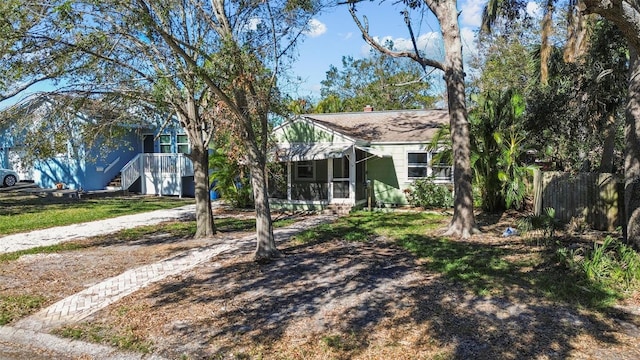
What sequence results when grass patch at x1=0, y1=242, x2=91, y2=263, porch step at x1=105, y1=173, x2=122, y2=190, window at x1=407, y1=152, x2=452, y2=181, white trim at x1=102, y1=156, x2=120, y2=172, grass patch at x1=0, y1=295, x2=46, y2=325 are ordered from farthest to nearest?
white trim at x1=102, y1=156, x2=120, y2=172 < porch step at x1=105, y1=173, x2=122, y2=190 < window at x1=407, y1=152, x2=452, y2=181 < grass patch at x1=0, y1=242, x2=91, y2=263 < grass patch at x1=0, y1=295, x2=46, y2=325

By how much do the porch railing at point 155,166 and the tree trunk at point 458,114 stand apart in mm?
16153

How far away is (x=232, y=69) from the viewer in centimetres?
764

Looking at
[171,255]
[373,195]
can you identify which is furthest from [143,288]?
[373,195]

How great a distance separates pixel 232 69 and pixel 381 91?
1323 inches

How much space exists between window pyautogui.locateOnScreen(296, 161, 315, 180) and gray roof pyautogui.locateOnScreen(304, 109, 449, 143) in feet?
6.39

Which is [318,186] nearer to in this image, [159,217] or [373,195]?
[373,195]

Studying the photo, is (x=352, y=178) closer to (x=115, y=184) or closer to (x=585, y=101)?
(x=585, y=101)

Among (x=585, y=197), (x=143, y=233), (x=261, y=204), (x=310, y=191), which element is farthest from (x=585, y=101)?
(x=143, y=233)

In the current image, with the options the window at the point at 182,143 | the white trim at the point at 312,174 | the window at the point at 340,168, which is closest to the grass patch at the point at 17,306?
the white trim at the point at 312,174

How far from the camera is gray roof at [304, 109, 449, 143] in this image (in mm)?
18100

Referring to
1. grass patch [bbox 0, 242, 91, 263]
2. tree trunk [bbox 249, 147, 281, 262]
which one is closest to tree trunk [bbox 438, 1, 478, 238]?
tree trunk [bbox 249, 147, 281, 262]

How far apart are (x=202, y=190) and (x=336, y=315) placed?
6761mm

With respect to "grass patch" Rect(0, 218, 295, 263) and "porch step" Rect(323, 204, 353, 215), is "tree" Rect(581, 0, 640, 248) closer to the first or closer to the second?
"grass patch" Rect(0, 218, 295, 263)

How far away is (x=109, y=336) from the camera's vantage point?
5.43 meters
